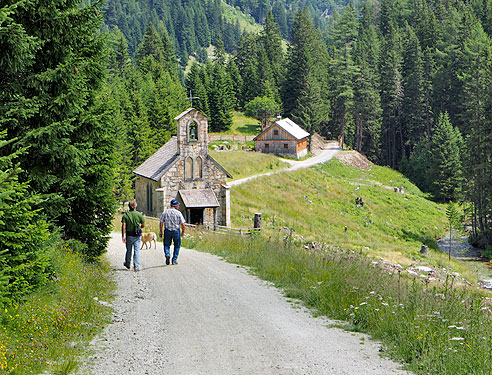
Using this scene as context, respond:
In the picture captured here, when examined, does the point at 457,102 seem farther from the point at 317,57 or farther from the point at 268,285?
the point at 268,285

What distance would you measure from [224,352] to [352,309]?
2925mm

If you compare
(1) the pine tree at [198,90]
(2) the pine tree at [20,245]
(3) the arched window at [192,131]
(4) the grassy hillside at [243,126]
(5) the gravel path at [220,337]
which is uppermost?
(1) the pine tree at [198,90]

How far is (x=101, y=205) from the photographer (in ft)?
43.3

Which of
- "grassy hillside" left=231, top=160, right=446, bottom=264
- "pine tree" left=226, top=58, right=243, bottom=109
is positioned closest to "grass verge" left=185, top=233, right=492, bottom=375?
"grassy hillside" left=231, top=160, right=446, bottom=264

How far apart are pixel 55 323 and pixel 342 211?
152ft

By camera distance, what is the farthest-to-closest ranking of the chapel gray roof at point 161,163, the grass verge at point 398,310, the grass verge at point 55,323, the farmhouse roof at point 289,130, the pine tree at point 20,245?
the farmhouse roof at point 289,130 < the chapel gray roof at point 161,163 < the pine tree at point 20,245 < the grass verge at point 398,310 < the grass verge at point 55,323

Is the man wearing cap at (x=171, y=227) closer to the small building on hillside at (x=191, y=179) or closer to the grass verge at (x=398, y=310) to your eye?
the grass verge at (x=398, y=310)

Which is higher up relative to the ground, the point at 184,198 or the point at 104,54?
the point at 104,54

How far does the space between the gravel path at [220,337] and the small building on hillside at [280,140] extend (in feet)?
199

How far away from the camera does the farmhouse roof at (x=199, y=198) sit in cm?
3659

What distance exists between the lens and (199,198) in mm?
37125

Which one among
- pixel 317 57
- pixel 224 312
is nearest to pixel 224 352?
pixel 224 312

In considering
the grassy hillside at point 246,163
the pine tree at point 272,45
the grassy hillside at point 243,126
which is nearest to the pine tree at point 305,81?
the grassy hillside at point 243,126

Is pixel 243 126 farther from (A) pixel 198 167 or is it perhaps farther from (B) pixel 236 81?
(A) pixel 198 167
